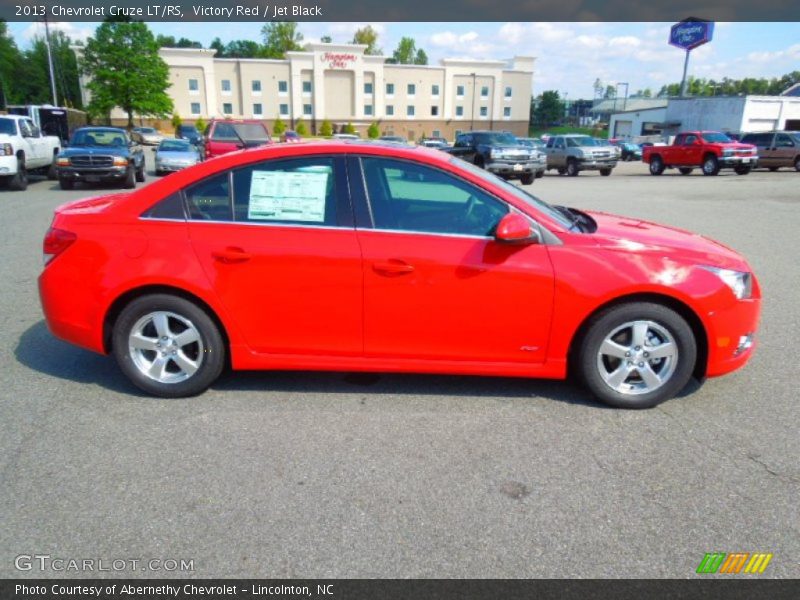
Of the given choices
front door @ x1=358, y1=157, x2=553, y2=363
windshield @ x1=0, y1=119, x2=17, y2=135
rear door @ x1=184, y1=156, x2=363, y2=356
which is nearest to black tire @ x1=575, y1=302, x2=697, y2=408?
front door @ x1=358, y1=157, x2=553, y2=363

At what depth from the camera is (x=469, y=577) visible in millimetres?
2408

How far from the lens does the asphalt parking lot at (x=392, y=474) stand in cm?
255

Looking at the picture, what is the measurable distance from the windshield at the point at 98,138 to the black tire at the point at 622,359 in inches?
684

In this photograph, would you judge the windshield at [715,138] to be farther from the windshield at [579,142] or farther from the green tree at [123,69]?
the green tree at [123,69]

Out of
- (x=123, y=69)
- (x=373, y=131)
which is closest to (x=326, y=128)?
(x=373, y=131)

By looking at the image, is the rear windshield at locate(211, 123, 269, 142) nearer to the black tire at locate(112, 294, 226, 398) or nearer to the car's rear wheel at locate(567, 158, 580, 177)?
the car's rear wheel at locate(567, 158, 580, 177)

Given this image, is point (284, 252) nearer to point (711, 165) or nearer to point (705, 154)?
point (705, 154)

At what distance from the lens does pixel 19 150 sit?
16.4 meters

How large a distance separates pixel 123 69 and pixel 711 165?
61.5 m

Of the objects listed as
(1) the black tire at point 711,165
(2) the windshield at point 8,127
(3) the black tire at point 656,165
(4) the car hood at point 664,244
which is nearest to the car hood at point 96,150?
(2) the windshield at point 8,127

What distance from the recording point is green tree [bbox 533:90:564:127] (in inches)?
5226

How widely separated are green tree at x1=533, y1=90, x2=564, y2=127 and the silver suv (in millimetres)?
114100

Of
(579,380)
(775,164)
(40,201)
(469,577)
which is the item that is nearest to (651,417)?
(579,380)

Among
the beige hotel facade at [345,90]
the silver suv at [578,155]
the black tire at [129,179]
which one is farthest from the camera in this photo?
the beige hotel facade at [345,90]
